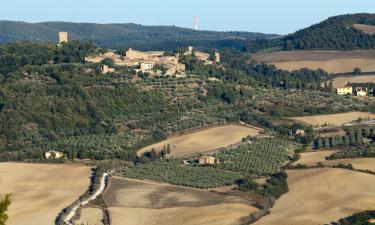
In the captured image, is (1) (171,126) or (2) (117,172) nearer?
(2) (117,172)

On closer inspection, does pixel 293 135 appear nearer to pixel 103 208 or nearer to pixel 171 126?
pixel 171 126

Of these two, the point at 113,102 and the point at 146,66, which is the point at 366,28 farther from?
the point at 113,102

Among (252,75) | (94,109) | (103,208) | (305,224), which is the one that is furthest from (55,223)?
(252,75)

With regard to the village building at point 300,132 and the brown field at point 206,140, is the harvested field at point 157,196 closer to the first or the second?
the brown field at point 206,140

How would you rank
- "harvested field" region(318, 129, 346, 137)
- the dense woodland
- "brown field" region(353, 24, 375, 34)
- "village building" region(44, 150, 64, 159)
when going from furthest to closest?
"brown field" region(353, 24, 375, 34), "harvested field" region(318, 129, 346, 137), the dense woodland, "village building" region(44, 150, 64, 159)

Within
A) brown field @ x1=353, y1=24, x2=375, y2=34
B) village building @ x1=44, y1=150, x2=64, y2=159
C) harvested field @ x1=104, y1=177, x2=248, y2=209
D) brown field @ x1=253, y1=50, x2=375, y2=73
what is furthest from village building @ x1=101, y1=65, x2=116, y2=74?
brown field @ x1=353, y1=24, x2=375, y2=34

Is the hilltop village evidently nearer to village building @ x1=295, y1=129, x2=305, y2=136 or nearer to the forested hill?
village building @ x1=295, y1=129, x2=305, y2=136
